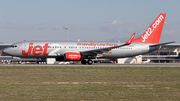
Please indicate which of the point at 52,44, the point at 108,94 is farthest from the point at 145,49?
the point at 108,94

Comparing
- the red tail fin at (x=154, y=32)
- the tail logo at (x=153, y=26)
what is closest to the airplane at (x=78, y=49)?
the red tail fin at (x=154, y=32)

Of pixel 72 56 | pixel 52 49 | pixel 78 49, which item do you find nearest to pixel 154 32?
pixel 78 49

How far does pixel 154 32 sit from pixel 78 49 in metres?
15.3

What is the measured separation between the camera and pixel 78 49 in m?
45.7

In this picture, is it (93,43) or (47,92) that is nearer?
(47,92)

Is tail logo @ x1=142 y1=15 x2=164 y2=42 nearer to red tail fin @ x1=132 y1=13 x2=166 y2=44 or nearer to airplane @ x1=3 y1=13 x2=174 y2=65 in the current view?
red tail fin @ x1=132 y1=13 x2=166 y2=44

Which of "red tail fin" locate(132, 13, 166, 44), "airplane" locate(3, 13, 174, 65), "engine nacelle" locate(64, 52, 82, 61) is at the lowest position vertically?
"engine nacelle" locate(64, 52, 82, 61)

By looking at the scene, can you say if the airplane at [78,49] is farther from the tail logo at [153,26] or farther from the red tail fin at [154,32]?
the tail logo at [153,26]

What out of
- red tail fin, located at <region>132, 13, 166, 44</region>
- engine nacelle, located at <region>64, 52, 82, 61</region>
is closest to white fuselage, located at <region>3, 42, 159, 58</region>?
engine nacelle, located at <region>64, 52, 82, 61</region>

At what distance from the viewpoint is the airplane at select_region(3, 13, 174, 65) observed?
1732 inches

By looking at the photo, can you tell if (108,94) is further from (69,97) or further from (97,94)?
(69,97)

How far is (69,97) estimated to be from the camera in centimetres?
1258

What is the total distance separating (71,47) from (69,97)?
3301cm

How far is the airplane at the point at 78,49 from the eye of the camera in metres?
44.0
